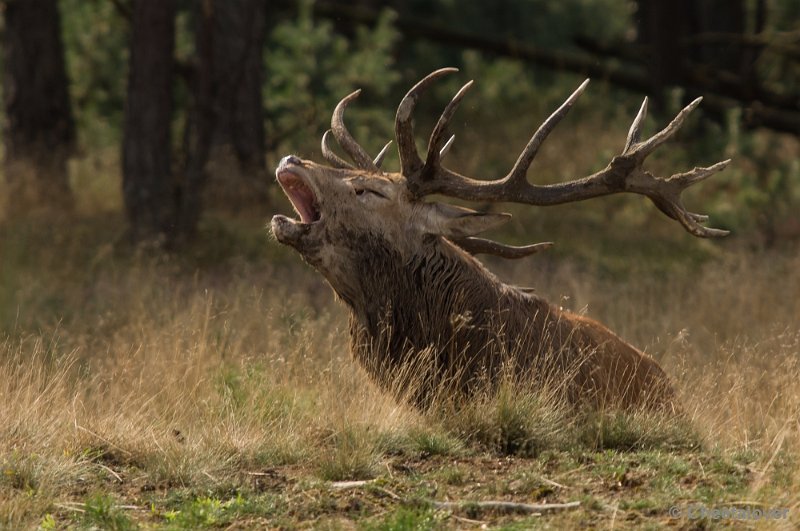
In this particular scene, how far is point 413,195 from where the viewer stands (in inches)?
286

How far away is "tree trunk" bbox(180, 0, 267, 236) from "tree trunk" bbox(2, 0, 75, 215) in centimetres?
187

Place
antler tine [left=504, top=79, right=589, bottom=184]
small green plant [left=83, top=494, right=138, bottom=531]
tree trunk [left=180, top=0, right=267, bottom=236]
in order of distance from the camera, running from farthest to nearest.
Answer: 1. tree trunk [left=180, top=0, right=267, bottom=236]
2. antler tine [left=504, top=79, right=589, bottom=184]
3. small green plant [left=83, top=494, right=138, bottom=531]

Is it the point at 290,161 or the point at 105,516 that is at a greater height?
the point at 290,161

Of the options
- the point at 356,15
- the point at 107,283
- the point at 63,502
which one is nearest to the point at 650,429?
the point at 63,502

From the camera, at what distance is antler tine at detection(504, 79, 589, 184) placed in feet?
22.3

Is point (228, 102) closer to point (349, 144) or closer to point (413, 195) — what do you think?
point (349, 144)

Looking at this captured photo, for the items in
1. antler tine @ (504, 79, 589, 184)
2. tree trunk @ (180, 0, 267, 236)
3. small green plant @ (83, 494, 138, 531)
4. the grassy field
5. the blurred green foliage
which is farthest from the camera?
the blurred green foliage

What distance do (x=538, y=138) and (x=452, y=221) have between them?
636 mm

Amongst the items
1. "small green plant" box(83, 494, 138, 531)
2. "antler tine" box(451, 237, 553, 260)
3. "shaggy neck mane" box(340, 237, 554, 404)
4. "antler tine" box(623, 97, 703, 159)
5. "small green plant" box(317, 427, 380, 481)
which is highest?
"antler tine" box(623, 97, 703, 159)

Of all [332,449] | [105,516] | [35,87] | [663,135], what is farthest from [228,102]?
[105,516]

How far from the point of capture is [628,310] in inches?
423

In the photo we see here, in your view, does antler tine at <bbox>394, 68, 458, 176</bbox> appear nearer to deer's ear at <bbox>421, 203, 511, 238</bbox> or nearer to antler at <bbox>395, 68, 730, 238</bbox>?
antler at <bbox>395, 68, 730, 238</bbox>

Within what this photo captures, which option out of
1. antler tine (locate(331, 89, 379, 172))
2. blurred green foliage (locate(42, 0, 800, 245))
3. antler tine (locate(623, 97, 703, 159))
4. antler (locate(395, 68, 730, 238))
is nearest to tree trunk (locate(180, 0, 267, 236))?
blurred green foliage (locate(42, 0, 800, 245))

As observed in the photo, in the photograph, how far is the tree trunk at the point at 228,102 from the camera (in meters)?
13.3
